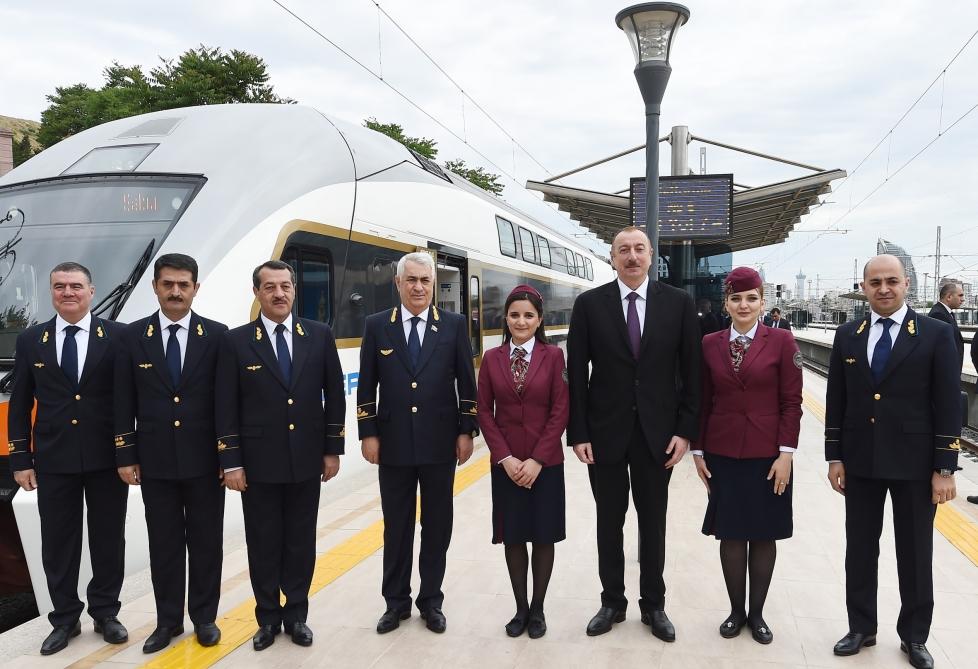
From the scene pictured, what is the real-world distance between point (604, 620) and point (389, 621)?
43.1 inches

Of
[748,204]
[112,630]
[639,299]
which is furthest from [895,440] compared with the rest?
[748,204]

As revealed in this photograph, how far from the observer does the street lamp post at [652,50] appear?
17.0 ft

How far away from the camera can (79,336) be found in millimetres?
3666

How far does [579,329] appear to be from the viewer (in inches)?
147

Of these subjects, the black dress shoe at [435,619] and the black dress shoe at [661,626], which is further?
the black dress shoe at [435,619]

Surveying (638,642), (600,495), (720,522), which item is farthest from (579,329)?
(638,642)

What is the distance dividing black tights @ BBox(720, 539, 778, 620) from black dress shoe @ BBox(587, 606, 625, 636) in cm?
57

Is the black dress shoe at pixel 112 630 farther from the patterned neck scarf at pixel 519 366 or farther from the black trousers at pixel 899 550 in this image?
the black trousers at pixel 899 550

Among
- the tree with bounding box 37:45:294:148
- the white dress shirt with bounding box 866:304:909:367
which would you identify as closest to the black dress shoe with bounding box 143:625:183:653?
the white dress shirt with bounding box 866:304:909:367

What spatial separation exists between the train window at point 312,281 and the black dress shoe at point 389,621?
8.93ft

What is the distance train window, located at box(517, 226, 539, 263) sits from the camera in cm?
1226

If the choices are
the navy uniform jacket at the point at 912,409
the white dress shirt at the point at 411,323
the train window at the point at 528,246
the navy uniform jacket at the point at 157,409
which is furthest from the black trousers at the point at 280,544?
the train window at the point at 528,246

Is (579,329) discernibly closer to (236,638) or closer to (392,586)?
(392,586)

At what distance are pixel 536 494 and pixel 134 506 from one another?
95.4 inches
